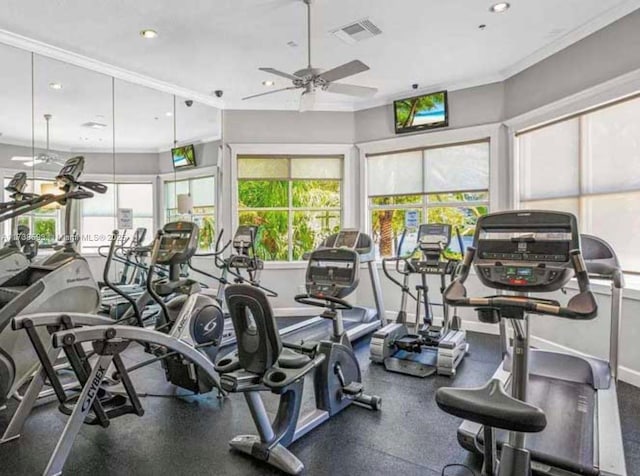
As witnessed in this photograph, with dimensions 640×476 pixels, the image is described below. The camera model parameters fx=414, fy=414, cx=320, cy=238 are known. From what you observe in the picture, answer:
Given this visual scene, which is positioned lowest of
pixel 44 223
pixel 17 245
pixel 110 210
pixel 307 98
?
pixel 17 245

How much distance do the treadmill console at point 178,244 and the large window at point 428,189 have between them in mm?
3334

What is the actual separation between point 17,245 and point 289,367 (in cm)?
395

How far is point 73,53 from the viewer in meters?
4.86

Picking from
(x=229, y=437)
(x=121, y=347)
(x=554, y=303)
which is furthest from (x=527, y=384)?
(x=121, y=347)

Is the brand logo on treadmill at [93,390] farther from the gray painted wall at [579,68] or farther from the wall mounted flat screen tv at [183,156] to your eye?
the gray painted wall at [579,68]

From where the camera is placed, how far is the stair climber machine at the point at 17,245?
4.11 metres

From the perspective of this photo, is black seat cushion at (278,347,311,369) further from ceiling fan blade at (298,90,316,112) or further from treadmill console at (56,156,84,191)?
ceiling fan blade at (298,90,316,112)

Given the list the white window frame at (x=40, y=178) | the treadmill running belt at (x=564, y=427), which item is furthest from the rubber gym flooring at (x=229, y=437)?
the white window frame at (x=40, y=178)

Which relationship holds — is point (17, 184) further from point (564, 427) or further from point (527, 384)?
point (564, 427)

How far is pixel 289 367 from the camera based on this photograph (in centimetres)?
250

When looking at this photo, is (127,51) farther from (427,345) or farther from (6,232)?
(427,345)

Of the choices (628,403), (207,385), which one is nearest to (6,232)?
(207,385)

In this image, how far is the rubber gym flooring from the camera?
250cm

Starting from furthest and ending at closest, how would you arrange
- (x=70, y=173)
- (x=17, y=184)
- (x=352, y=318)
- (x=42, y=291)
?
1. (x=352, y=318)
2. (x=17, y=184)
3. (x=70, y=173)
4. (x=42, y=291)
